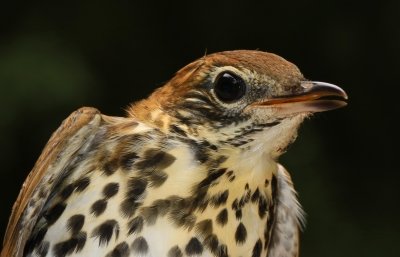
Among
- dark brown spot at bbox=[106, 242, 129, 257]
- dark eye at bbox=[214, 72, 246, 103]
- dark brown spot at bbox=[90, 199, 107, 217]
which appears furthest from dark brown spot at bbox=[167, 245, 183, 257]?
dark eye at bbox=[214, 72, 246, 103]

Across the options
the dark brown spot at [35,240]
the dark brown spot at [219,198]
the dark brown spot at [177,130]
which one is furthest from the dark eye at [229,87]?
the dark brown spot at [35,240]

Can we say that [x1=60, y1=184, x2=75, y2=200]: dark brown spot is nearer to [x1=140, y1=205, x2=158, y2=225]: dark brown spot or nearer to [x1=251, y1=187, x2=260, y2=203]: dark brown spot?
[x1=140, y1=205, x2=158, y2=225]: dark brown spot

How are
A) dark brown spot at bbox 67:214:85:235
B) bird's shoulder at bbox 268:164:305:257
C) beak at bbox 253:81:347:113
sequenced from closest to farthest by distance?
beak at bbox 253:81:347:113
dark brown spot at bbox 67:214:85:235
bird's shoulder at bbox 268:164:305:257

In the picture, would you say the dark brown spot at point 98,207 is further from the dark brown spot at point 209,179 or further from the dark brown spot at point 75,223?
→ the dark brown spot at point 209,179

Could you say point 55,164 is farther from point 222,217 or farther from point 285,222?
point 285,222

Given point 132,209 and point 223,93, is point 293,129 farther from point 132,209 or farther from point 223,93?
point 132,209

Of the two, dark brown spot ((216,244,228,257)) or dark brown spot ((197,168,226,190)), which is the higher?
dark brown spot ((197,168,226,190))

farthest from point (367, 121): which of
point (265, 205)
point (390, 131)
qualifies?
point (265, 205)

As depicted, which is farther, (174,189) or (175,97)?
(175,97)
